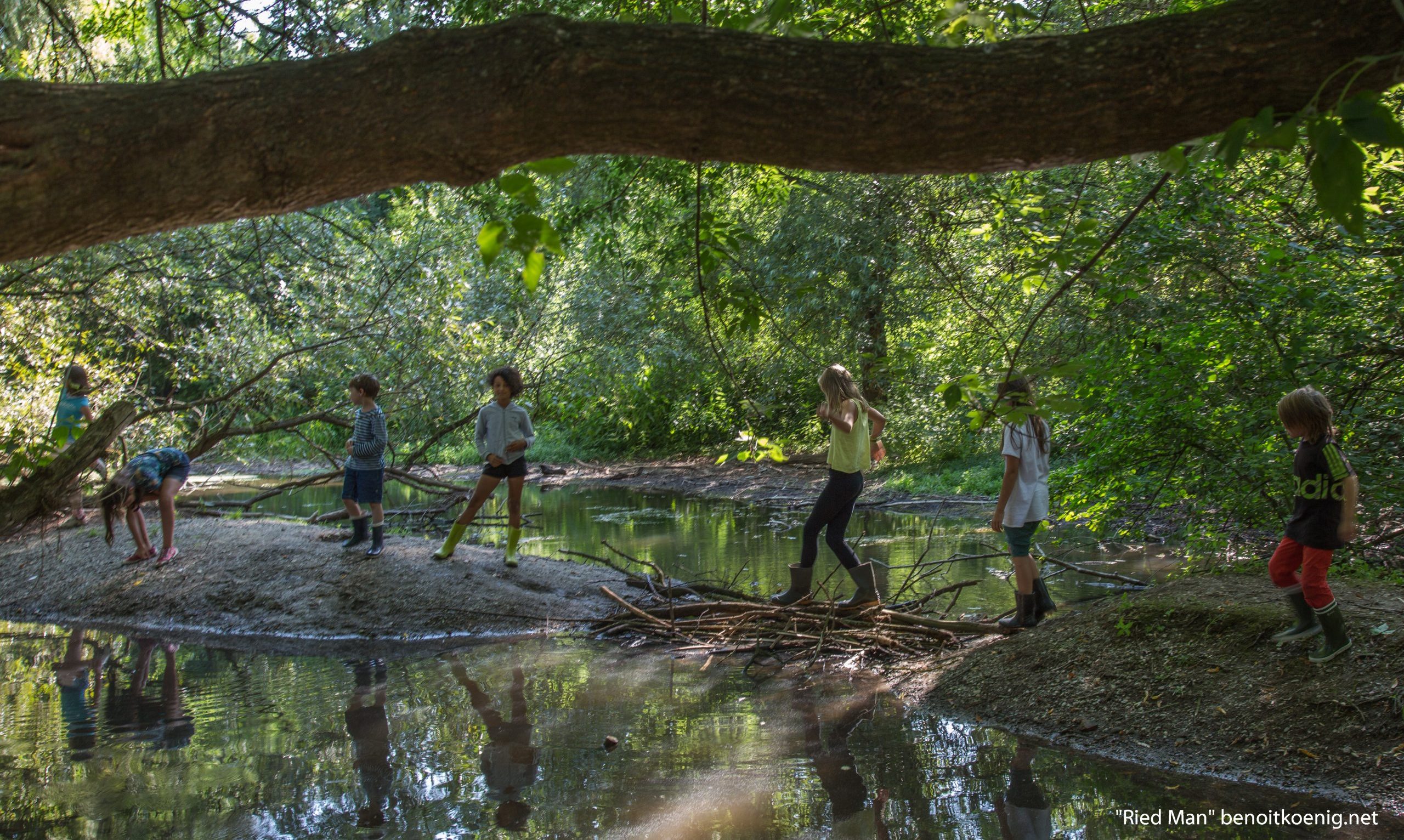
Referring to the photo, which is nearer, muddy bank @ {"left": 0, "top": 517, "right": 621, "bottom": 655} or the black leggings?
the black leggings

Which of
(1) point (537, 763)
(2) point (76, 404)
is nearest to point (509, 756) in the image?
(1) point (537, 763)

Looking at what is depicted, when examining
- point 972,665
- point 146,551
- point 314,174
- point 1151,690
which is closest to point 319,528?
point 146,551

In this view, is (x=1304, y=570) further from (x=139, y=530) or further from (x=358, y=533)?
(x=139, y=530)

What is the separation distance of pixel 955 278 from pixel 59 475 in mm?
5528

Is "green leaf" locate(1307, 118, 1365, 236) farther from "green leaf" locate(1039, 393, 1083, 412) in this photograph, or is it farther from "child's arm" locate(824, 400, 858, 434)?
"child's arm" locate(824, 400, 858, 434)

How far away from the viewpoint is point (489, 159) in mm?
2693

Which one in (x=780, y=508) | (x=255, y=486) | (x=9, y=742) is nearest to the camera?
(x=9, y=742)

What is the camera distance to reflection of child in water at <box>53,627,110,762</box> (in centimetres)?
632

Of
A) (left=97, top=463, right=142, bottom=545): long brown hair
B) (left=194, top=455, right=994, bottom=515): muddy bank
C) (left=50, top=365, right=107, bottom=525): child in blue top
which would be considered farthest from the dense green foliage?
(left=194, top=455, right=994, bottom=515): muddy bank

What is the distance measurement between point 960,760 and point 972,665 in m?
1.34

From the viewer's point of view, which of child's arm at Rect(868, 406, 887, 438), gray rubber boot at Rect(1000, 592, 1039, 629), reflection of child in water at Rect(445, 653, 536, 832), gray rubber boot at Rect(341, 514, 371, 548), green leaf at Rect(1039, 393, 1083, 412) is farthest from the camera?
gray rubber boot at Rect(341, 514, 371, 548)

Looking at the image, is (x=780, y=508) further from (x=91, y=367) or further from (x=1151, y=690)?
(x=1151, y=690)

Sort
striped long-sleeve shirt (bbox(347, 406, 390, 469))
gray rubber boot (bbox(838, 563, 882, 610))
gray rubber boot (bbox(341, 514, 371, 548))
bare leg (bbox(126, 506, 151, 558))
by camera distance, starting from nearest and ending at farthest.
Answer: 1. gray rubber boot (bbox(838, 563, 882, 610))
2. striped long-sleeve shirt (bbox(347, 406, 390, 469))
3. bare leg (bbox(126, 506, 151, 558))
4. gray rubber boot (bbox(341, 514, 371, 548))

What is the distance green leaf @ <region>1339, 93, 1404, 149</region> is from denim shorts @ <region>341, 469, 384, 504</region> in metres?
9.00
